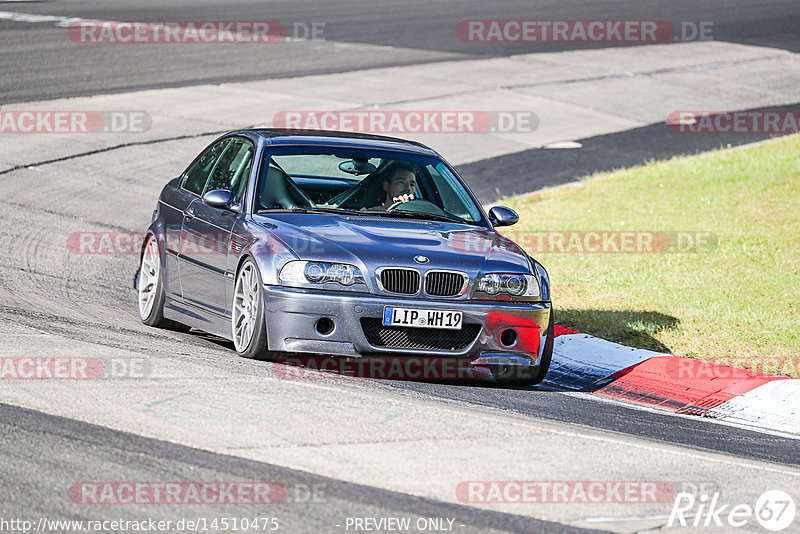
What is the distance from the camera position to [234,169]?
9164mm

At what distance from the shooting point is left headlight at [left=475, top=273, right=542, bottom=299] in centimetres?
786

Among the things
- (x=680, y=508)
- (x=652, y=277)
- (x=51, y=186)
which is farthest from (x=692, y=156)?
(x=680, y=508)

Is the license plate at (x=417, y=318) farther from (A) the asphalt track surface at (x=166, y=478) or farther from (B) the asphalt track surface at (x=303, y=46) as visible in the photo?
(B) the asphalt track surface at (x=303, y=46)

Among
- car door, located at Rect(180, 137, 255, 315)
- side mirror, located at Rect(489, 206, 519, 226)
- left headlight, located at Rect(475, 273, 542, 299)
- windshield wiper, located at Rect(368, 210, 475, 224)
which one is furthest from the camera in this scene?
side mirror, located at Rect(489, 206, 519, 226)

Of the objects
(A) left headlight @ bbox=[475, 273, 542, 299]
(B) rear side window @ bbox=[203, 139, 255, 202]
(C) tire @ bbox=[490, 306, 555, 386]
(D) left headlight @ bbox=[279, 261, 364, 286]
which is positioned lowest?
(C) tire @ bbox=[490, 306, 555, 386]

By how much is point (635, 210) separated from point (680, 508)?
419 inches

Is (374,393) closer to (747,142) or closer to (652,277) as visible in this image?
(652,277)

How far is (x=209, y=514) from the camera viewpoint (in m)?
4.84

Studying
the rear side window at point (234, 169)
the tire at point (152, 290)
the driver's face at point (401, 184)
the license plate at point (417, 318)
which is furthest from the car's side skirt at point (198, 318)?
the driver's face at point (401, 184)

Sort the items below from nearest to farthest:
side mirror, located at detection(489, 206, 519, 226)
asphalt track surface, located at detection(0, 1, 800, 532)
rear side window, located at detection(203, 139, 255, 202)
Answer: asphalt track surface, located at detection(0, 1, 800, 532), rear side window, located at detection(203, 139, 255, 202), side mirror, located at detection(489, 206, 519, 226)

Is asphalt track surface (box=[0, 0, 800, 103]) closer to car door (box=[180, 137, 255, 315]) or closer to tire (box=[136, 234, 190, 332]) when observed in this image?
tire (box=[136, 234, 190, 332])

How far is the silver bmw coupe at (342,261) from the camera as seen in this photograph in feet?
24.9

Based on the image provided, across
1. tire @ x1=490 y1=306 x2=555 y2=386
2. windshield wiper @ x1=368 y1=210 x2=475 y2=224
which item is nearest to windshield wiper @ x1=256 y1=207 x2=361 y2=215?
windshield wiper @ x1=368 y1=210 x2=475 y2=224

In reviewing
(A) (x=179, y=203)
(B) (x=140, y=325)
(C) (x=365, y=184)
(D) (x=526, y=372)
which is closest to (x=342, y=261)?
(D) (x=526, y=372)
